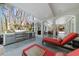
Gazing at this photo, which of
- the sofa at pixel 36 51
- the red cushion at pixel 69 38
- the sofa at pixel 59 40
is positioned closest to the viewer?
the sofa at pixel 36 51

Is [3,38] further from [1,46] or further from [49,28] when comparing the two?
[49,28]

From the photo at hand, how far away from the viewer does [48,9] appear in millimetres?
2725

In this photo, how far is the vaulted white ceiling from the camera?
258 centimetres

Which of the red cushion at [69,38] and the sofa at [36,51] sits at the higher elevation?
the red cushion at [69,38]

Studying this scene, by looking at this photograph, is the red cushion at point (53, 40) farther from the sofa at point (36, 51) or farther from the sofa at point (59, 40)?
the sofa at point (36, 51)

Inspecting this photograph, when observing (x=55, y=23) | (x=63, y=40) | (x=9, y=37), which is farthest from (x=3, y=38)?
(x=63, y=40)

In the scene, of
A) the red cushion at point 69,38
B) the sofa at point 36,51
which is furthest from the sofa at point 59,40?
the sofa at point 36,51

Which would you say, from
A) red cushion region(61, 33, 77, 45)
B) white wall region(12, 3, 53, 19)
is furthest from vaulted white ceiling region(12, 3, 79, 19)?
red cushion region(61, 33, 77, 45)

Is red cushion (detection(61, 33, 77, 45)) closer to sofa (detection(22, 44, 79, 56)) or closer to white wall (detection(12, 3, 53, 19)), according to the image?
sofa (detection(22, 44, 79, 56))

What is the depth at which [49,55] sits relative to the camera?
8.05 ft

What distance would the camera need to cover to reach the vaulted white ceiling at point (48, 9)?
2.58m

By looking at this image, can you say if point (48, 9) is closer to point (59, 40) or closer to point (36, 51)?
point (59, 40)

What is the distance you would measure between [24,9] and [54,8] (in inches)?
26.6

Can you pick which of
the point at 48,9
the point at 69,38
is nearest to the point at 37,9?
the point at 48,9
